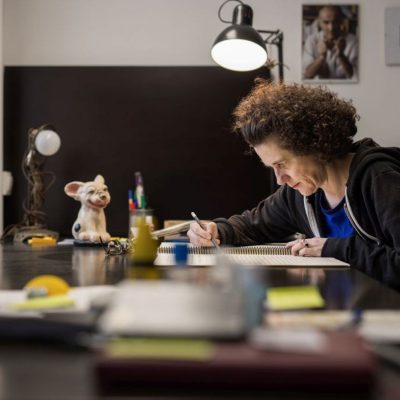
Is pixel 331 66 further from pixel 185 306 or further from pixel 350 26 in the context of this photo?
pixel 185 306

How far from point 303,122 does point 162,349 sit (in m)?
1.04

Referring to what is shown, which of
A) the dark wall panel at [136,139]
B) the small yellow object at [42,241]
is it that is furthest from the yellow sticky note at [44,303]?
the dark wall panel at [136,139]

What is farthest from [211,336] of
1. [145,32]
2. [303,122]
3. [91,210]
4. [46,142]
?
[145,32]

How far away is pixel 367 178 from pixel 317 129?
0.21m

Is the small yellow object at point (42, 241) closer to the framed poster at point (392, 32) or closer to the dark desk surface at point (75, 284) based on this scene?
the dark desk surface at point (75, 284)

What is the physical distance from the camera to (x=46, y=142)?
6.64ft

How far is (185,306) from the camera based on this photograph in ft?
1.34

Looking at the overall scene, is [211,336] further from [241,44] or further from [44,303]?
[241,44]

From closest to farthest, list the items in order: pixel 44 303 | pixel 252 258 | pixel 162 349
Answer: pixel 162 349 < pixel 44 303 < pixel 252 258

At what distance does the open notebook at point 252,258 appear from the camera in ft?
3.42

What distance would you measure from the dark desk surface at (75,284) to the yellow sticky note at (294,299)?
2 cm

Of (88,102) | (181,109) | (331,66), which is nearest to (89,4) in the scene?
(88,102)

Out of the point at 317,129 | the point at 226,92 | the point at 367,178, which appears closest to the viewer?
the point at 367,178

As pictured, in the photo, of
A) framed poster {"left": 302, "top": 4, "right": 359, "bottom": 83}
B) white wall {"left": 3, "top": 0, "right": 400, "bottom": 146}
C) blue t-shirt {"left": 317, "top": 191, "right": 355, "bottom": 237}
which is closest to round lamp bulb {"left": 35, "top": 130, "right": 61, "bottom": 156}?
white wall {"left": 3, "top": 0, "right": 400, "bottom": 146}
